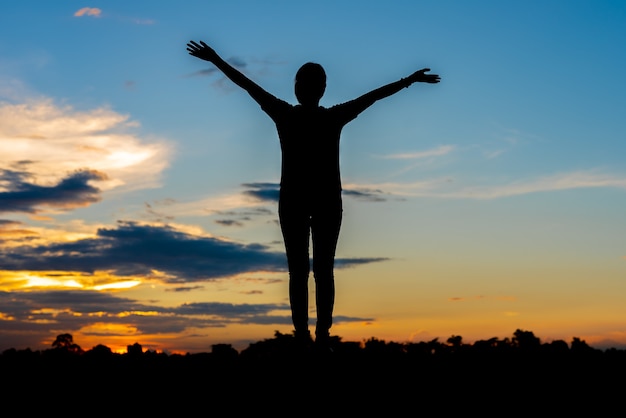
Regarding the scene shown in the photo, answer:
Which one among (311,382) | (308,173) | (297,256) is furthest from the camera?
(297,256)

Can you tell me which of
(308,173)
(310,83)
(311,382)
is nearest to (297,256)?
(308,173)

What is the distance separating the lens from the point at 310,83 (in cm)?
1012

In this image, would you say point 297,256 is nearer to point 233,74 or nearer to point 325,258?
point 325,258

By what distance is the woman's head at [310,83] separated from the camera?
33.2 ft

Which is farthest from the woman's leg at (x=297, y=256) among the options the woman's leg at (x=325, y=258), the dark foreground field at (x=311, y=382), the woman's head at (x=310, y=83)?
the woman's head at (x=310, y=83)

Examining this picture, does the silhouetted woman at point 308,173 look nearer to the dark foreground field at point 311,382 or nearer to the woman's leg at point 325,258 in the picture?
the woman's leg at point 325,258

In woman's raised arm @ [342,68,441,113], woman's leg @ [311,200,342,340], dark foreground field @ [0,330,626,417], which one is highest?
woman's raised arm @ [342,68,441,113]

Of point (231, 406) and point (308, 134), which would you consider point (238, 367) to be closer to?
point (231, 406)

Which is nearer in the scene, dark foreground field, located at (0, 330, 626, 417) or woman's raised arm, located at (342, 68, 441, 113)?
dark foreground field, located at (0, 330, 626, 417)

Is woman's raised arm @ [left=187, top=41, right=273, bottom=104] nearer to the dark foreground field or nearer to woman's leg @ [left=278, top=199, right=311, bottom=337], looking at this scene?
woman's leg @ [left=278, top=199, right=311, bottom=337]

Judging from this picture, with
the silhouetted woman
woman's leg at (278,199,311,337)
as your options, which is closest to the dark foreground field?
woman's leg at (278,199,311,337)

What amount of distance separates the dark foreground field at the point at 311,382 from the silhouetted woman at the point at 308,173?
2.85 ft

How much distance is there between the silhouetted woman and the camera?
10000 millimetres

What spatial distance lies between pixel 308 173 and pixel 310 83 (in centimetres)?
127
